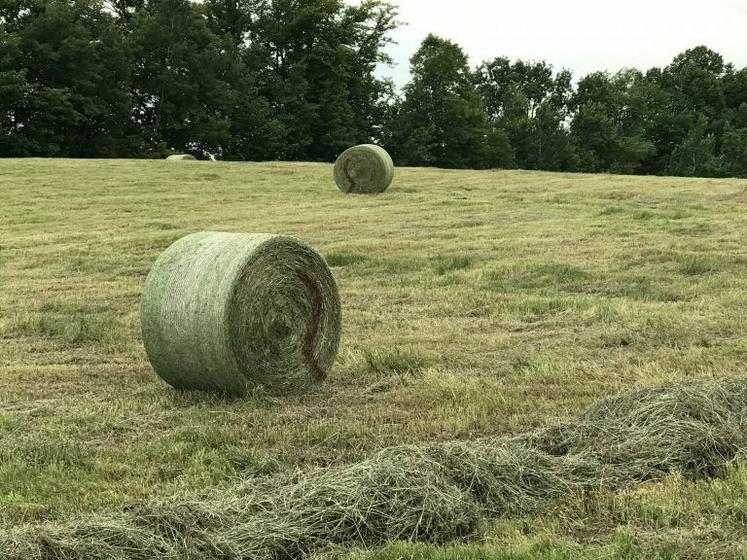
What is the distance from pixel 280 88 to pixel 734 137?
35.6m

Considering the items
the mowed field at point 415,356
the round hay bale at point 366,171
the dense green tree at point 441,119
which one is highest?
the dense green tree at point 441,119

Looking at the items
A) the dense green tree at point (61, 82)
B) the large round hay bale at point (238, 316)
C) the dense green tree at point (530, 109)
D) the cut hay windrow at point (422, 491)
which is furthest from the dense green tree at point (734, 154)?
the cut hay windrow at point (422, 491)

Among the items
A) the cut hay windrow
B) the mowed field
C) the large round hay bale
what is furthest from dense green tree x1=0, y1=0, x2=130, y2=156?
the cut hay windrow

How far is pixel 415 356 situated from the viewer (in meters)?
8.69

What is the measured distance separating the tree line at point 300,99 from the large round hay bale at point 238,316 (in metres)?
47.9

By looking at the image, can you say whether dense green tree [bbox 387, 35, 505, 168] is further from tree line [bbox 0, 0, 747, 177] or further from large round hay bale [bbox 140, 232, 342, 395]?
large round hay bale [bbox 140, 232, 342, 395]

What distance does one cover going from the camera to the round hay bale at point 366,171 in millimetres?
28562

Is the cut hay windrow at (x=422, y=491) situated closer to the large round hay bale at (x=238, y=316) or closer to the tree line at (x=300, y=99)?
the large round hay bale at (x=238, y=316)

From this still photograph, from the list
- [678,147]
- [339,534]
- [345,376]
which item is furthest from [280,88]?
[339,534]

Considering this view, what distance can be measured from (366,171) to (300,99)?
123ft

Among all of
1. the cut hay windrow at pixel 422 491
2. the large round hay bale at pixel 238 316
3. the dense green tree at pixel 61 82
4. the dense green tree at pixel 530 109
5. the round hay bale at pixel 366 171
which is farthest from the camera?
the dense green tree at pixel 530 109

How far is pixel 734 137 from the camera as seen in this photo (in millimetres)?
68312

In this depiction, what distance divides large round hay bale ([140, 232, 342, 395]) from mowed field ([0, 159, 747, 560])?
29 centimetres

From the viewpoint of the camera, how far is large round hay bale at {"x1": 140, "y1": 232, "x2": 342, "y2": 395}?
761cm
